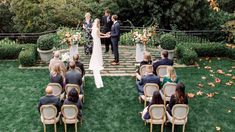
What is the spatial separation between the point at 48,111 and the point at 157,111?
2.98 m

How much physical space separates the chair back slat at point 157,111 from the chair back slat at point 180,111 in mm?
298

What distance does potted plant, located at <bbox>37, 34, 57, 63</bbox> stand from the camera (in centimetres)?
1739

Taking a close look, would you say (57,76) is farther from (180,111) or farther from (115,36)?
(115,36)

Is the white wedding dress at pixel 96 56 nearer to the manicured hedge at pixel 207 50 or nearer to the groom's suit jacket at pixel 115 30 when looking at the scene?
the groom's suit jacket at pixel 115 30

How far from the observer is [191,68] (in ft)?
56.3

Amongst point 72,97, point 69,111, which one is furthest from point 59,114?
point 72,97

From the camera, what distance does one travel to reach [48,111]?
37.7 feet

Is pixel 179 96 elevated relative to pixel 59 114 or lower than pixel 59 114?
elevated

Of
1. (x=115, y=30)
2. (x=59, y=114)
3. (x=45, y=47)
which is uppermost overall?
(x=115, y=30)

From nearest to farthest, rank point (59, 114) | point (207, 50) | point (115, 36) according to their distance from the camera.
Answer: point (59, 114), point (115, 36), point (207, 50)

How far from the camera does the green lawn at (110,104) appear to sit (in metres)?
12.6

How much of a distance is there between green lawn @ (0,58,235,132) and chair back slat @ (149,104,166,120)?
0.73m

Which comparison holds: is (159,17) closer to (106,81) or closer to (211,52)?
(211,52)

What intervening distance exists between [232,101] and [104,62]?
5632 millimetres
